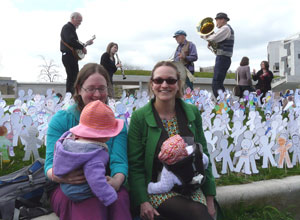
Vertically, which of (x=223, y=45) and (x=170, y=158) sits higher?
(x=223, y=45)

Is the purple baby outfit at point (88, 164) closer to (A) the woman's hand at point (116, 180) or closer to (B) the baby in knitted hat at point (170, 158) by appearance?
(A) the woman's hand at point (116, 180)

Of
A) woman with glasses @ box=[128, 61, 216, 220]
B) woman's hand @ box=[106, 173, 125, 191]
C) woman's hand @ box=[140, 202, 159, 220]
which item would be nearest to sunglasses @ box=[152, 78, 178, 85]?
woman with glasses @ box=[128, 61, 216, 220]

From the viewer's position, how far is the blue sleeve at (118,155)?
1.97 m

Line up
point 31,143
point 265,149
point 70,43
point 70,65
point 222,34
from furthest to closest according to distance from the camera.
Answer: point 222,34, point 70,65, point 70,43, point 265,149, point 31,143

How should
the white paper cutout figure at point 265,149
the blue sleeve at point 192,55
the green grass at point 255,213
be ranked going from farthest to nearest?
the blue sleeve at point 192,55 < the white paper cutout figure at point 265,149 < the green grass at point 255,213

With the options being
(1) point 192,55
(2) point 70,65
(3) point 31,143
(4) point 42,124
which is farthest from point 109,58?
(3) point 31,143

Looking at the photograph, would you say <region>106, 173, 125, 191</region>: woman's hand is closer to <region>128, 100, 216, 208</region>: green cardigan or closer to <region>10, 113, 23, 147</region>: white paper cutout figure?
<region>128, 100, 216, 208</region>: green cardigan

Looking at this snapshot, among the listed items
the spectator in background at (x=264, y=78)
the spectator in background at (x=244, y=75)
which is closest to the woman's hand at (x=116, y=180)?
the spectator in background at (x=244, y=75)

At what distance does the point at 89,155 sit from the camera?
66.9 inches

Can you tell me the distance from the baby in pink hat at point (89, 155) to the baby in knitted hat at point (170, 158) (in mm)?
340

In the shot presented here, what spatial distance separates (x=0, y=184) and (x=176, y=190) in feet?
3.71

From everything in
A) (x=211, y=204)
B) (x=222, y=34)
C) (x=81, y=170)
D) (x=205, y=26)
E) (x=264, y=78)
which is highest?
(x=205, y=26)

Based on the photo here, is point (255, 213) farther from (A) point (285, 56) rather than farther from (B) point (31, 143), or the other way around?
(A) point (285, 56)

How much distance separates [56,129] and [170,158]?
0.77 m
